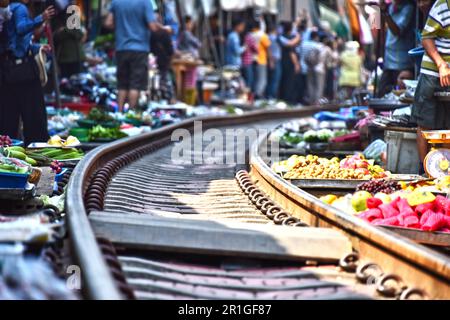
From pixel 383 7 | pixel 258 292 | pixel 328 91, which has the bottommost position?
pixel 328 91

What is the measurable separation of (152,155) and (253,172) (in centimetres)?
259

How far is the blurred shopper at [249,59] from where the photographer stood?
25367mm

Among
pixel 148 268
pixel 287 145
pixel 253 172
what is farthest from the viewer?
pixel 287 145

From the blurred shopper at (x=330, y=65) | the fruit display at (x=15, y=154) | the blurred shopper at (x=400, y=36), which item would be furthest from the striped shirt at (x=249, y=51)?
the fruit display at (x=15, y=154)

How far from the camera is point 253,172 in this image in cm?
916

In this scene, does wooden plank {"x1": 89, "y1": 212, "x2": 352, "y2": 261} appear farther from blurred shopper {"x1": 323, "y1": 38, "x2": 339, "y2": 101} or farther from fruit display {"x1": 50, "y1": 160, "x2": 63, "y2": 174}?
blurred shopper {"x1": 323, "y1": 38, "x2": 339, "y2": 101}

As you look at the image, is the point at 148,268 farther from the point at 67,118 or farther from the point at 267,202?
the point at 67,118

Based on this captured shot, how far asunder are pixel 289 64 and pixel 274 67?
61 cm

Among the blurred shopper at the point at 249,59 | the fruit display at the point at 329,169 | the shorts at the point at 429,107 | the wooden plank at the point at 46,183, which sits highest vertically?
the shorts at the point at 429,107

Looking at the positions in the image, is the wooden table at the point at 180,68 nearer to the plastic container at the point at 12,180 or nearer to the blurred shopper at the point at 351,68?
the blurred shopper at the point at 351,68

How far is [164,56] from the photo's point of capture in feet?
61.0

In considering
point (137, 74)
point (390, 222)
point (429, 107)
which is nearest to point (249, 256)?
point (390, 222)

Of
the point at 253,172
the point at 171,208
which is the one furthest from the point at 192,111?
the point at 171,208

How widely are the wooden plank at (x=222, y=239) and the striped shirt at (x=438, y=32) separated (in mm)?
3548
